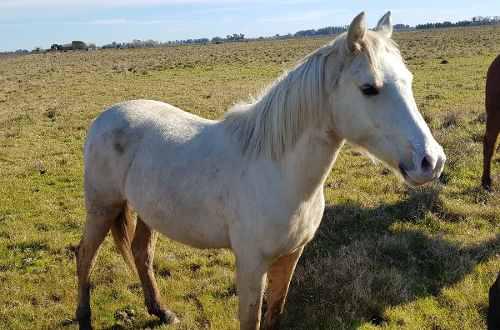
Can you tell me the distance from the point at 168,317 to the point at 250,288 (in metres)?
1.47

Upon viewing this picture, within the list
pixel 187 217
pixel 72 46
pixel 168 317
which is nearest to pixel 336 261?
pixel 168 317

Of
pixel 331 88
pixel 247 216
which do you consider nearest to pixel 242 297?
pixel 247 216

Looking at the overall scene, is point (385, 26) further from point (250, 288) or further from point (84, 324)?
point (84, 324)

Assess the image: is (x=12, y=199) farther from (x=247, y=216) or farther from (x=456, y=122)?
(x=456, y=122)

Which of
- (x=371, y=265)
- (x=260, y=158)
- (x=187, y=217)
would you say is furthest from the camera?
(x=371, y=265)

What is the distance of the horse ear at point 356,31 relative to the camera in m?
2.13

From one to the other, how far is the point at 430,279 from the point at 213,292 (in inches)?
83.9

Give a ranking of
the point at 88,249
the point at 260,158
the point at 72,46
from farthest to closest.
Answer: the point at 72,46 → the point at 88,249 → the point at 260,158

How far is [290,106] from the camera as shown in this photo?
8.48 feet

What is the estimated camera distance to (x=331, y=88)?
236 cm

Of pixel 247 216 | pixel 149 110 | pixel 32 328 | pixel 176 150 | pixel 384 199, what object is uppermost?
pixel 149 110

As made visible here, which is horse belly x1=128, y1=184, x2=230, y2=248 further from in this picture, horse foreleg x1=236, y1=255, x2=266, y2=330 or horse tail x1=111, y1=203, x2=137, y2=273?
horse tail x1=111, y1=203, x2=137, y2=273

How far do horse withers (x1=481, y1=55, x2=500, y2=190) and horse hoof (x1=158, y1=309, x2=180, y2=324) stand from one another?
188 inches

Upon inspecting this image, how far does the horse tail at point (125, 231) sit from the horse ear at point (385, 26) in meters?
2.55
